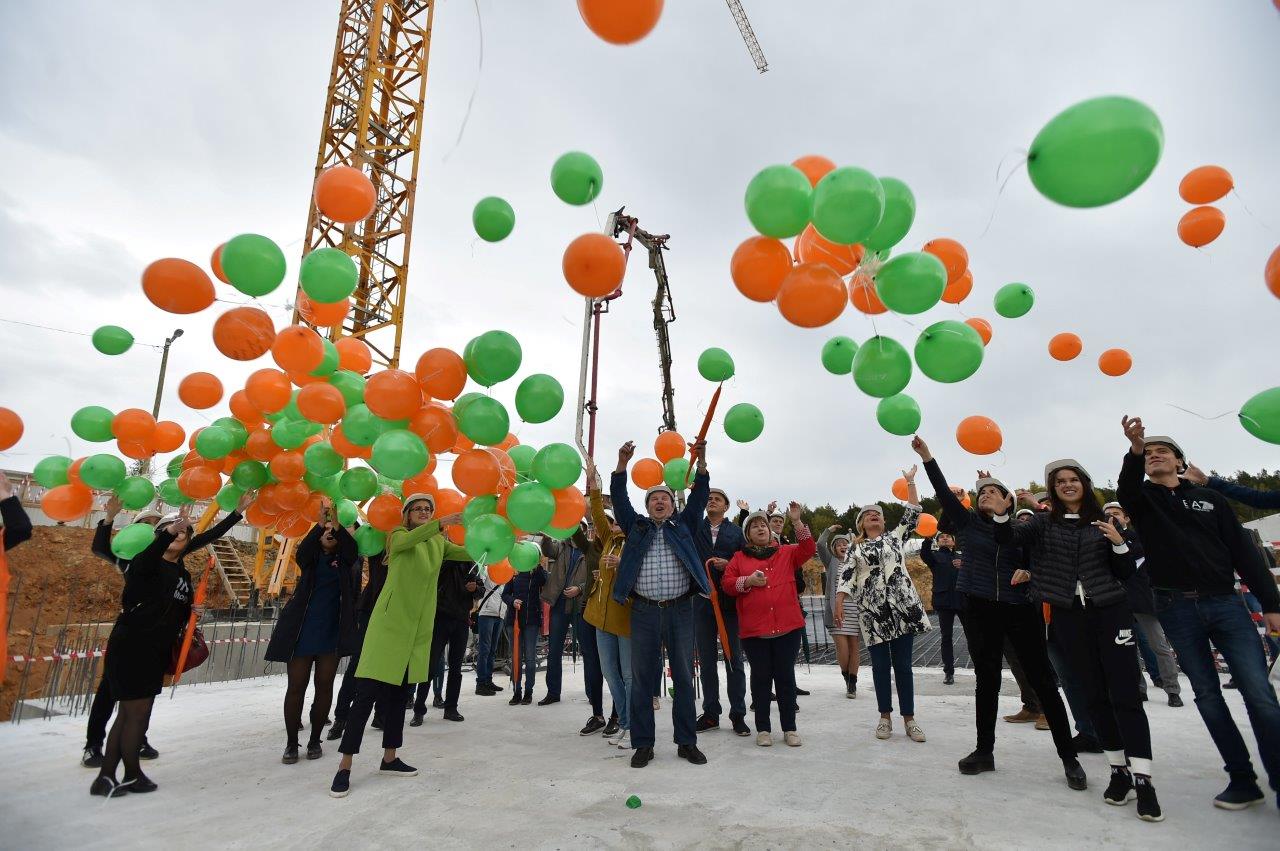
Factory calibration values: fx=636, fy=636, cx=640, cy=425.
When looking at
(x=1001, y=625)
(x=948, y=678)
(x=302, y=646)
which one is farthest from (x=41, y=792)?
(x=948, y=678)

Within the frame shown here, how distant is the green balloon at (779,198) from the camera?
9.85ft

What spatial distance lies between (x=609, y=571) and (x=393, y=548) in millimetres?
1590

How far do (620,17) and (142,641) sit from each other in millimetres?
3936

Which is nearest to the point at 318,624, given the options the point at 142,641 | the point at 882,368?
the point at 142,641

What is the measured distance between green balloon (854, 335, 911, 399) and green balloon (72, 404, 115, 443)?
499 cm

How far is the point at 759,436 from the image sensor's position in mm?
4562

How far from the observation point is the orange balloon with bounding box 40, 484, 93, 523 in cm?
443

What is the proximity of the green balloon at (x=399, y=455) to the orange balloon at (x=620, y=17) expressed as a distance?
7.50 ft

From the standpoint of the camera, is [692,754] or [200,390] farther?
[200,390]

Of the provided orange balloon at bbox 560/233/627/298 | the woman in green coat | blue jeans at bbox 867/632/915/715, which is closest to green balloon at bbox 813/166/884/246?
orange balloon at bbox 560/233/627/298

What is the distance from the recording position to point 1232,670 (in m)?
2.82

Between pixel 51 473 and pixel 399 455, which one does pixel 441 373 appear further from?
pixel 51 473

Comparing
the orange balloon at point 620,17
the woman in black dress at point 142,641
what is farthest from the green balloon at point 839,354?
the woman in black dress at point 142,641

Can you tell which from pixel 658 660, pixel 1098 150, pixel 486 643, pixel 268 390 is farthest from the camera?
pixel 486 643
